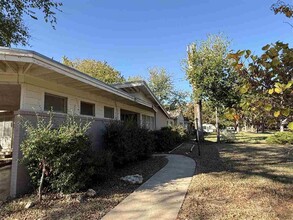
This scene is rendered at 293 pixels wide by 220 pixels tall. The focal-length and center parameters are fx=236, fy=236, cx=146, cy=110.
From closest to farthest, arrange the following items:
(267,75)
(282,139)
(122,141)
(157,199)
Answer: (267,75) < (157,199) < (122,141) < (282,139)

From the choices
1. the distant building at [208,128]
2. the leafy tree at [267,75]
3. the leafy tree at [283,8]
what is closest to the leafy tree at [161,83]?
the distant building at [208,128]

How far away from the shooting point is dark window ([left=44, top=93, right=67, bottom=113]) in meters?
6.76

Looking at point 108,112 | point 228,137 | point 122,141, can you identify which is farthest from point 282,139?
point 122,141

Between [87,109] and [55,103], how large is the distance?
1938mm

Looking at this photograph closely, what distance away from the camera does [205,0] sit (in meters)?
15.0

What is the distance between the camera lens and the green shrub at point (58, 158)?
16.9ft

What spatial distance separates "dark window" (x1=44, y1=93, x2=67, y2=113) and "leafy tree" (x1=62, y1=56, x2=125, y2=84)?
2780 cm

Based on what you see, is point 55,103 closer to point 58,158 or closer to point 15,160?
point 15,160

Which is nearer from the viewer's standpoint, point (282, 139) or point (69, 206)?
point (69, 206)

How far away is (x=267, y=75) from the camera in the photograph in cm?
226

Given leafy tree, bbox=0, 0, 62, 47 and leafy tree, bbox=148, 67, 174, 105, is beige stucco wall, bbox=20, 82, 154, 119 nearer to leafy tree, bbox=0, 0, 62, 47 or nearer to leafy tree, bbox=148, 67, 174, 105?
leafy tree, bbox=0, 0, 62, 47

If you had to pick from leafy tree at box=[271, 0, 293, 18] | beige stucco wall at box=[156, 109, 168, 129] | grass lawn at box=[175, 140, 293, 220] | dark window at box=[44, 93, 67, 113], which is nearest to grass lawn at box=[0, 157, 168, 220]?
grass lawn at box=[175, 140, 293, 220]

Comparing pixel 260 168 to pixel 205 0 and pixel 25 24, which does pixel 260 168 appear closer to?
pixel 205 0

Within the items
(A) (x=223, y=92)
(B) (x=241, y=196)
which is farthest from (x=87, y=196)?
(A) (x=223, y=92)
